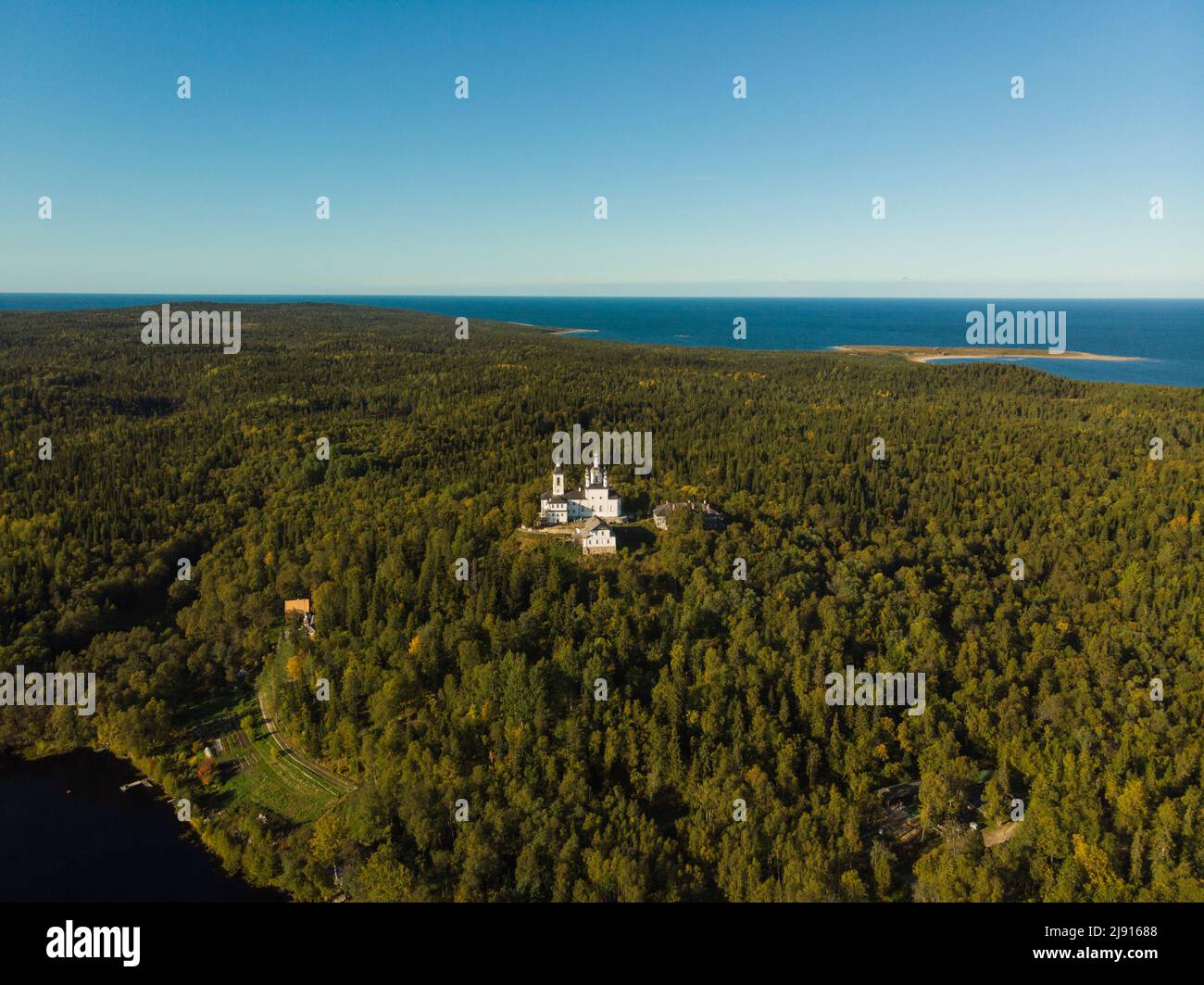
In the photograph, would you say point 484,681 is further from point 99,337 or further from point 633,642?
point 99,337

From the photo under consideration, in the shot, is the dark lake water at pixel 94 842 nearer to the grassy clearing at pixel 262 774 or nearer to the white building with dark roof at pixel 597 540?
the grassy clearing at pixel 262 774

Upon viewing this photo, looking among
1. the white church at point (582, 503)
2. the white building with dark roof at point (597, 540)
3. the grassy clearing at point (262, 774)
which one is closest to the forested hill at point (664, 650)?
the grassy clearing at point (262, 774)

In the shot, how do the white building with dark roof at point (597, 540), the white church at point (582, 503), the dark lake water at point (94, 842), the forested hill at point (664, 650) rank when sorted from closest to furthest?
the forested hill at point (664, 650) → the dark lake water at point (94, 842) → the white building with dark roof at point (597, 540) → the white church at point (582, 503)

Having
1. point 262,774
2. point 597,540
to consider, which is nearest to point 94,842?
point 262,774

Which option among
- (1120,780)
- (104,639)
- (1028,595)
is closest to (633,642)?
(1120,780)

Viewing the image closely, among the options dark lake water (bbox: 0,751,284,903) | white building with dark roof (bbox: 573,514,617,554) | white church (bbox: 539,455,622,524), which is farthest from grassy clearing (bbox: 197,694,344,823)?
white church (bbox: 539,455,622,524)

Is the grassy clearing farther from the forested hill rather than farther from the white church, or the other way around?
the white church

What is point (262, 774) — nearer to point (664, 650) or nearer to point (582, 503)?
point (664, 650)
